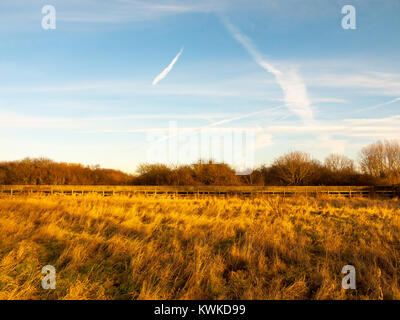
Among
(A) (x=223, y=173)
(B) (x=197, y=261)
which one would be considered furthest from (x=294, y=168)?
(B) (x=197, y=261)

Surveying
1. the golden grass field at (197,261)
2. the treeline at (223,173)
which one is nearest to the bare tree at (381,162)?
the treeline at (223,173)

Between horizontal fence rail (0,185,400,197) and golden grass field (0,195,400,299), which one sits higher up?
horizontal fence rail (0,185,400,197)

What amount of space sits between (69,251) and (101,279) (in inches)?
55.8

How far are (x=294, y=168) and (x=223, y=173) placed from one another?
10.1 metres

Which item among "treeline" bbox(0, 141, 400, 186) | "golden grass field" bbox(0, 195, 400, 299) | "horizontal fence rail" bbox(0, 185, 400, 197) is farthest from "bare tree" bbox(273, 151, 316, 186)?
"golden grass field" bbox(0, 195, 400, 299)

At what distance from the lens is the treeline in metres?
27.7

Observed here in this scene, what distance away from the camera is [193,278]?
14.5 ft

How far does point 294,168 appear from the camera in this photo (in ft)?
108

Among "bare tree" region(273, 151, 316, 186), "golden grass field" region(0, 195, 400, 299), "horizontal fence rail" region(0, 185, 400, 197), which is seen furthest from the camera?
A: "bare tree" region(273, 151, 316, 186)

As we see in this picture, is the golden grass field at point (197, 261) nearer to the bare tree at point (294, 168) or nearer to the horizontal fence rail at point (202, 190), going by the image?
the horizontal fence rail at point (202, 190)

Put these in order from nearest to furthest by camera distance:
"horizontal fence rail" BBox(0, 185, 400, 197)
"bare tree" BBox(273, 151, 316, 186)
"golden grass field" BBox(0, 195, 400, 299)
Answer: "golden grass field" BBox(0, 195, 400, 299) < "horizontal fence rail" BBox(0, 185, 400, 197) < "bare tree" BBox(273, 151, 316, 186)

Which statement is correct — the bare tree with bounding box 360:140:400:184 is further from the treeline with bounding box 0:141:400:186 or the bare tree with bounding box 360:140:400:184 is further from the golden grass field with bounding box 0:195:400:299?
the golden grass field with bounding box 0:195:400:299

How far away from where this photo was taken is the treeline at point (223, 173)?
27688 mm
